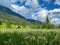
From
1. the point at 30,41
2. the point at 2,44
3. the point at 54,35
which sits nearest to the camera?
the point at 2,44

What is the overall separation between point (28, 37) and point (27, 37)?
137 mm

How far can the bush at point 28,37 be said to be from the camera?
10.7 metres

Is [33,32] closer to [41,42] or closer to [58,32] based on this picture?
[41,42]

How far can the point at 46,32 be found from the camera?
1209 cm

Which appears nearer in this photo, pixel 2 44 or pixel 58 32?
pixel 2 44

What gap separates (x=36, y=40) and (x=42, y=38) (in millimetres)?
374

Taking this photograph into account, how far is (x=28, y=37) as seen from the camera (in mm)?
11211

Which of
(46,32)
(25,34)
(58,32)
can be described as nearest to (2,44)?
(25,34)

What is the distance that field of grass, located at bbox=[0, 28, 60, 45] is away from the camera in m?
10.7

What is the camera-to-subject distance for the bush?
10656 mm

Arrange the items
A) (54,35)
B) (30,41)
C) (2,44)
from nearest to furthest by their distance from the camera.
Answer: (2,44)
(30,41)
(54,35)

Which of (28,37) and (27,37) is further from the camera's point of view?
(28,37)

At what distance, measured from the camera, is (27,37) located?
11.1 meters

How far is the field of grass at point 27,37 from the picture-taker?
10664mm
